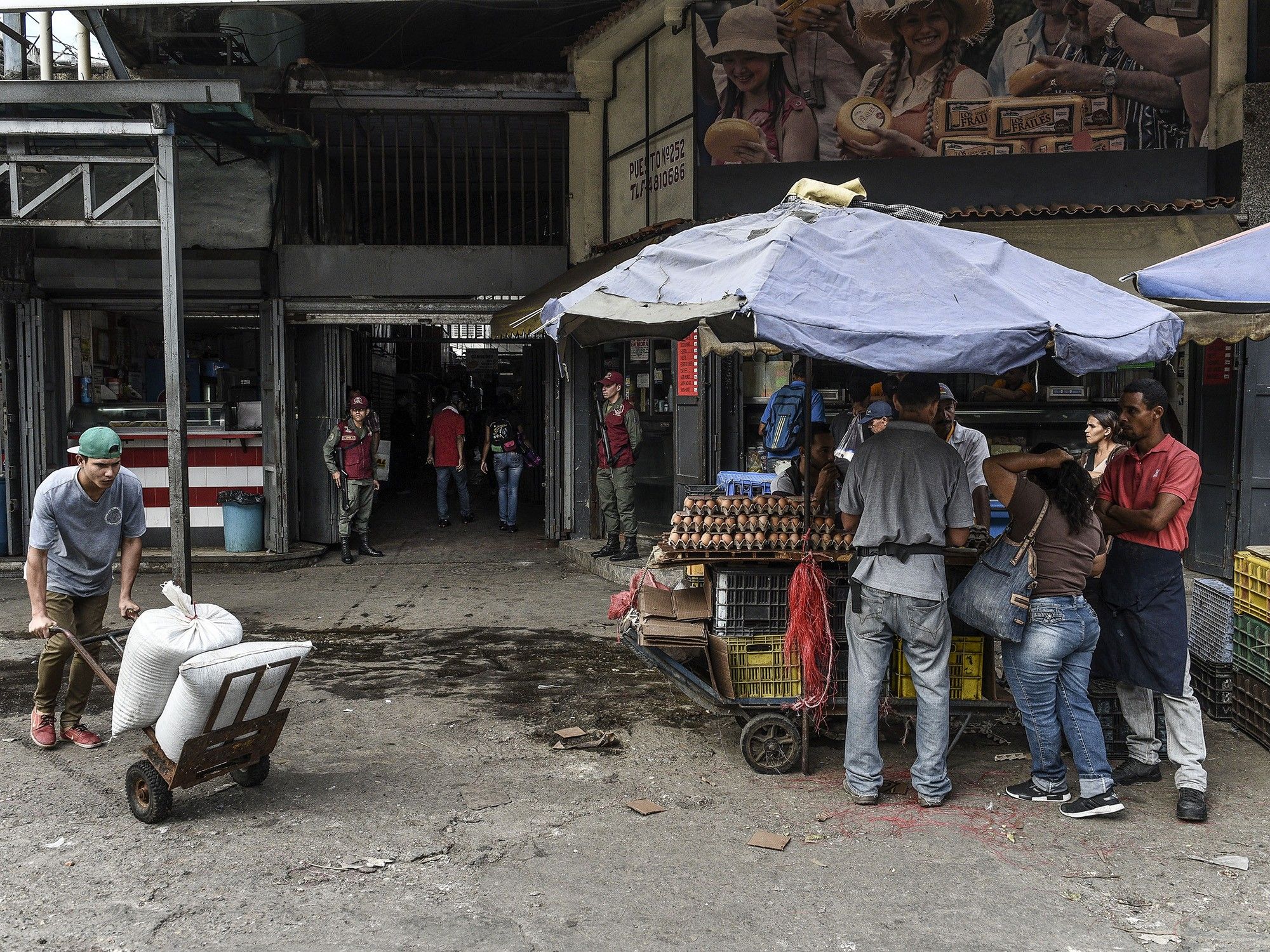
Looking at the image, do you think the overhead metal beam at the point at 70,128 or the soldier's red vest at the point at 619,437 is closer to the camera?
the overhead metal beam at the point at 70,128

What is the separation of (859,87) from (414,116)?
17.0 feet

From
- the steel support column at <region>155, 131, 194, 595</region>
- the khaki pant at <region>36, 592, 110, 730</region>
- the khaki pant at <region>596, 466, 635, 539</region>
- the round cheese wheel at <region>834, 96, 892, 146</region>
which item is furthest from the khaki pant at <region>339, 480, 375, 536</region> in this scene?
the round cheese wheel at <region>834, 96, 892, 146</region>

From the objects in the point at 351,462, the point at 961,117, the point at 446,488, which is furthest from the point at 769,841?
the point at 446,488

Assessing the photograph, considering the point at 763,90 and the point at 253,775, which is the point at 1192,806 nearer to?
the point at 253,775

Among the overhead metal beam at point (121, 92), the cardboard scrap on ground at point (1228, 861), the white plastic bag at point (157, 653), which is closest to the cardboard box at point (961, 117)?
the overhead metal beam at point (121, 92)

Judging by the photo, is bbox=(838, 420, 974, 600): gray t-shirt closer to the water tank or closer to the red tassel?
the red tassel

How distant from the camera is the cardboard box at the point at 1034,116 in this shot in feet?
31.4

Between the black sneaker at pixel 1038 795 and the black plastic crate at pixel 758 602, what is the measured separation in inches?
43.7

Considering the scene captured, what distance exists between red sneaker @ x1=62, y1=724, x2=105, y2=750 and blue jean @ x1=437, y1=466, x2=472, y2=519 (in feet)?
26.1

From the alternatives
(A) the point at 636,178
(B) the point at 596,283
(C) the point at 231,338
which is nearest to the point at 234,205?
(C) the point at 231,338

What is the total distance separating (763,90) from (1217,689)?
264 inches

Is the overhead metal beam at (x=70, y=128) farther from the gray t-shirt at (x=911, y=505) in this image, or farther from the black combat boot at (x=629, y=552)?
the gray t-shirt at (x=911, y=505)

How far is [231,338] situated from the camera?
14.6 m

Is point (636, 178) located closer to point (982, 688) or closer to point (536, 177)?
point (536, 177)
